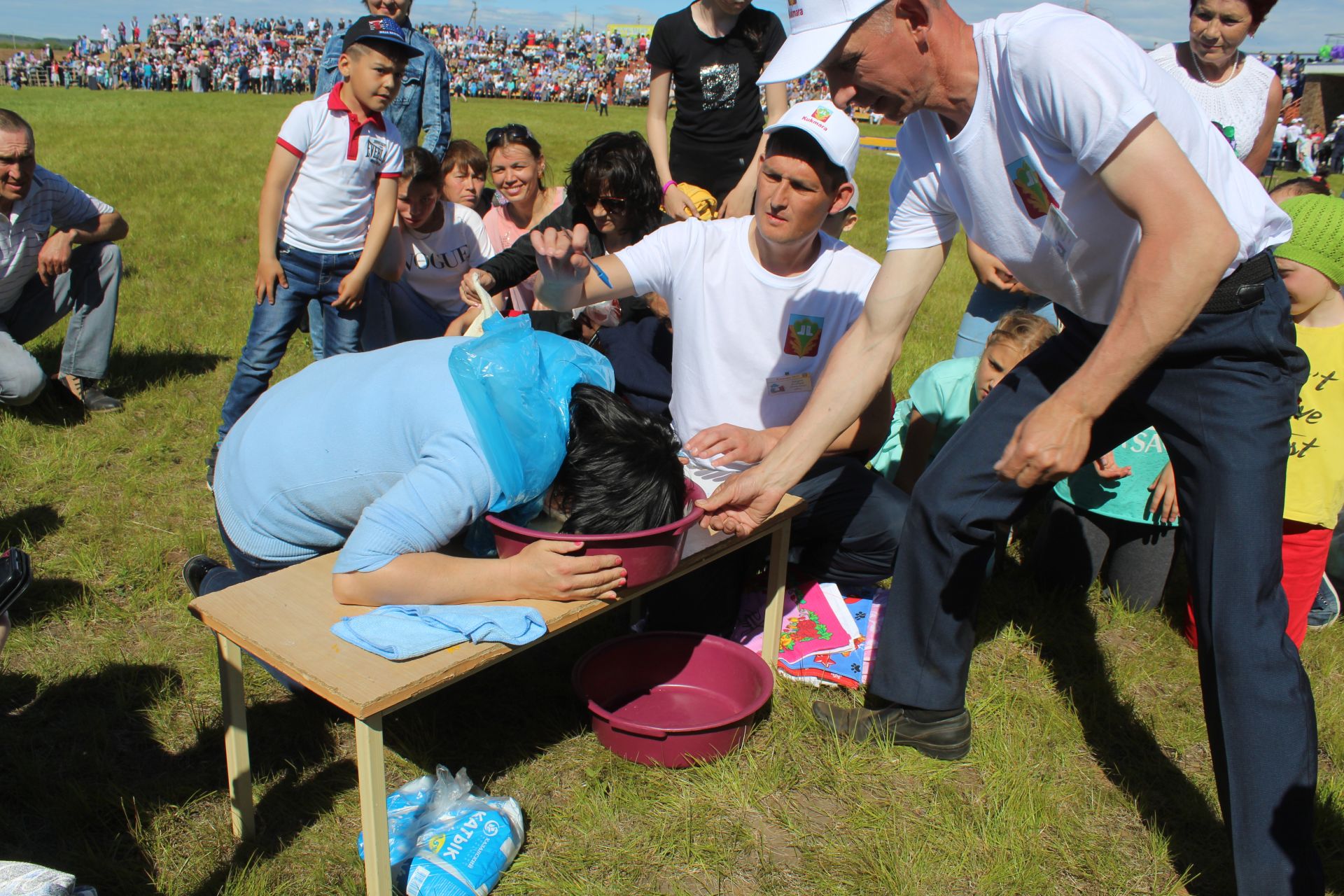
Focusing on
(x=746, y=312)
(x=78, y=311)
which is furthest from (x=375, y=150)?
(x=746, y=312)

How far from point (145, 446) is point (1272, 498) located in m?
4.54

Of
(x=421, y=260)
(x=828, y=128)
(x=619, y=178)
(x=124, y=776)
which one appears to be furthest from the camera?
(x=421, y=260)

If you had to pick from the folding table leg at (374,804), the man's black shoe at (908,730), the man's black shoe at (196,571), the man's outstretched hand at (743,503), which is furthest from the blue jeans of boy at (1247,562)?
the man's black shoe at (196,571)

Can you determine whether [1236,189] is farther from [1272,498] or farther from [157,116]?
[157,116]

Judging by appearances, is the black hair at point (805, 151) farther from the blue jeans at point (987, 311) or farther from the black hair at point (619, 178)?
the blue jeans at point (987, 311)

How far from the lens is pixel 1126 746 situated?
3.00 meters

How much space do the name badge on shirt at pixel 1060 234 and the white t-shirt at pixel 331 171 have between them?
3.38 metres

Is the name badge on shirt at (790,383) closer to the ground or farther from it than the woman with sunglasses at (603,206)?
closer to the ground

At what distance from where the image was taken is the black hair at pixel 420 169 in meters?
4.88

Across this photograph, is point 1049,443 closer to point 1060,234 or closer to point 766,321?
point 1060,234

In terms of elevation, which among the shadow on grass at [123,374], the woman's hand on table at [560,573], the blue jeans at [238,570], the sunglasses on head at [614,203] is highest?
the sunglasses on head at [614,203]

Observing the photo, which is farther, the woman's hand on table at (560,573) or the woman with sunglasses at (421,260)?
the woman with sunglasses at (421,260)

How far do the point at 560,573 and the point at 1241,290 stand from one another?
1.57 meters

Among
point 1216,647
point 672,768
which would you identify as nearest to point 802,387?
point 672,768
